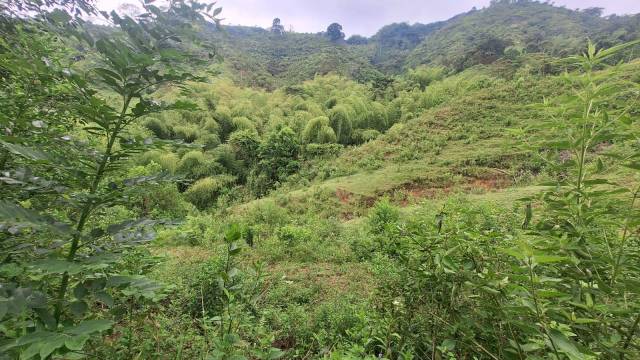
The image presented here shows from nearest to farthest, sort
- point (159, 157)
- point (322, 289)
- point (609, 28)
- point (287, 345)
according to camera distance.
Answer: point (287, 345)
point (322, 289)
point (159, 157)
point (609, 28)

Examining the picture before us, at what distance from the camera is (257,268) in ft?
3.18

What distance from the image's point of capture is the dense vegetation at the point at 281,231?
2.36 feet

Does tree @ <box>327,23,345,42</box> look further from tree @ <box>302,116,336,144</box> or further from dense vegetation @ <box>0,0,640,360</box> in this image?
dense vegetation @ <box>0,0,640,360</box>

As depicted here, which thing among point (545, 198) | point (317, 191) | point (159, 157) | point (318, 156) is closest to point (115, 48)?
point (545, 198)

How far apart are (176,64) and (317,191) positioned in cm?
834

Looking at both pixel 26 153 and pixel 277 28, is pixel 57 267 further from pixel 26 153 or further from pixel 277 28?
pixel 277 28

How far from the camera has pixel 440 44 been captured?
39.4 metres

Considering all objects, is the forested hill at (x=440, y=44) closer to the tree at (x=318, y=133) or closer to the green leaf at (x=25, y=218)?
→ the tree at (x=318, y=133)

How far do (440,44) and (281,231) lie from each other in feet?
134

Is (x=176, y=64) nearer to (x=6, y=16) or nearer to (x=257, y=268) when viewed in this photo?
(x=257, y=268)

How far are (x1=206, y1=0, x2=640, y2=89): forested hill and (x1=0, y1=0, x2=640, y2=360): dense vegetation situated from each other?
57.9ft

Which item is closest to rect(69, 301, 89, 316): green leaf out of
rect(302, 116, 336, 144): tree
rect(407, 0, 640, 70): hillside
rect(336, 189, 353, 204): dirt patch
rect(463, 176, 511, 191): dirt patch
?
rect(336, 189, 353, 204): dirt patch

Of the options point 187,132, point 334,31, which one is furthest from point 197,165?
point 334,31

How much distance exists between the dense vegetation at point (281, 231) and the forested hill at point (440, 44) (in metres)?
17.6
